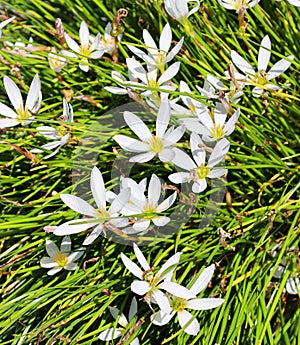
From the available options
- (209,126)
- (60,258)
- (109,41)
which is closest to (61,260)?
(60,258)

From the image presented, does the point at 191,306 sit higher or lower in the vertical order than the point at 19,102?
lower

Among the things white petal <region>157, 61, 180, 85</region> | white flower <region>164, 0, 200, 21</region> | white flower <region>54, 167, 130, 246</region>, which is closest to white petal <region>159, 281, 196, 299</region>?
white flower <region>54, 167, 130, 246</region>

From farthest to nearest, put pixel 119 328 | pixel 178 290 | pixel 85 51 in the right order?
pixel 85 51, pixel 119 328, pixel 178 290

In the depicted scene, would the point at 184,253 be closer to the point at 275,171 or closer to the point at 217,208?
the point at 217,208

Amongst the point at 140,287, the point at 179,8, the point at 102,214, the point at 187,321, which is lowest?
the point at 187,321

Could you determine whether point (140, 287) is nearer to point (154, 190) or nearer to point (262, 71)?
point (154, 190)

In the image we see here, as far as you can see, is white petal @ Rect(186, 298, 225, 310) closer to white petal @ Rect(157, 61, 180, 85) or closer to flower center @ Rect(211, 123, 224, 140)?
flower center @ Rect(211, 123, 224, 140)

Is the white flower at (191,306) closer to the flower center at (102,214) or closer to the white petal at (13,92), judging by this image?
the flower center at (102,214)
